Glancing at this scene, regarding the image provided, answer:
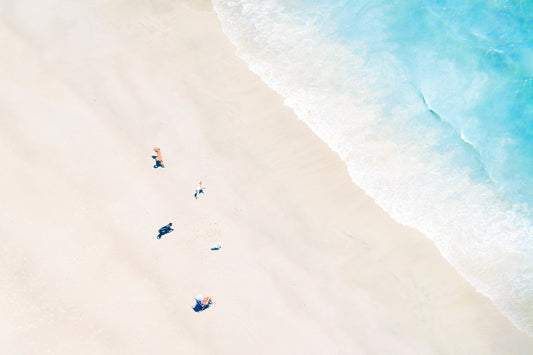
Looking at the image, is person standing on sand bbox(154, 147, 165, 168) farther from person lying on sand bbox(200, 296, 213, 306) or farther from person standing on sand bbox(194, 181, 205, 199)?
person lying on sand bbox(200, 296, 213, 306)

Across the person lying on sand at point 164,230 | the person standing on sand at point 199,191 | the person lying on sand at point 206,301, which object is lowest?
the person lying on sand at point 206,301

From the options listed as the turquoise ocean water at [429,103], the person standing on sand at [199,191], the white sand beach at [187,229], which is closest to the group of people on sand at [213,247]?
the person standing on sand at [199,191]

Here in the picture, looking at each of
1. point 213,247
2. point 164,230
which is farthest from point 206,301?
point 164,230

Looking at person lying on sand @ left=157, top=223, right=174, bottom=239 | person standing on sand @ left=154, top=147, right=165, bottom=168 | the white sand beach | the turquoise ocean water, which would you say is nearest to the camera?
the white sand beach

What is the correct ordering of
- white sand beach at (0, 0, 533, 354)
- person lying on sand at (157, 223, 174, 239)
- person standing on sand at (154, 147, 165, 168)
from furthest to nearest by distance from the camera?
person standing on sand at (154, 147, 165, 168) < person lying on sand at (157, 223, 174, 239) < white sand beach at (0, 0, 533, 354)

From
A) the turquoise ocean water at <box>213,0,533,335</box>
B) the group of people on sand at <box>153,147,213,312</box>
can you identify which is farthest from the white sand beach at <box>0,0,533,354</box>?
the turquoise ocean water at <box>213,0,533,335</box>

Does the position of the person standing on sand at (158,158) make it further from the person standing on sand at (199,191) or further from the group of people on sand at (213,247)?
the person standing on sand at (199,191)
